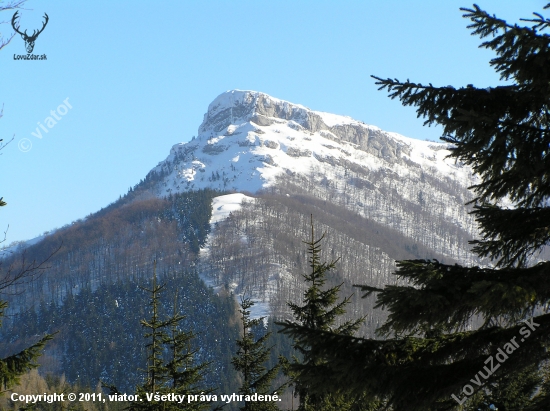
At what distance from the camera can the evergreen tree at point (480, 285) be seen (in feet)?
17.7

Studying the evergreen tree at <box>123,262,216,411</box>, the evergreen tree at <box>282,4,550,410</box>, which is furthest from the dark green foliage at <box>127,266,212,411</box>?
the evergreen tree at <box>282,4,550,410</box>

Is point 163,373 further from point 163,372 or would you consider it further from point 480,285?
point 480,285

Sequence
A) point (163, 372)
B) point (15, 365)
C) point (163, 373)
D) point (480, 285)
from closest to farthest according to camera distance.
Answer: point (480, 285) → point (15, 365) → point (163, 372) → point (163, 373)

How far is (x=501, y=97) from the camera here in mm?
5906

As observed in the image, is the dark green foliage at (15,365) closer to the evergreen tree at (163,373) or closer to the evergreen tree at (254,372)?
the evergreen tree at (163,373)

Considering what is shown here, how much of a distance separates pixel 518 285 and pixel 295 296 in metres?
197

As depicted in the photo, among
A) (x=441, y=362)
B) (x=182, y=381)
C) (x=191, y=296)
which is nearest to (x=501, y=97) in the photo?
(x=441, y=362)

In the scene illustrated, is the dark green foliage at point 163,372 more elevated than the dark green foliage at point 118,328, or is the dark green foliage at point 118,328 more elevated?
the dark green foliage at point 118,328

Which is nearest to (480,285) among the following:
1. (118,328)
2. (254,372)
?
(254,372)

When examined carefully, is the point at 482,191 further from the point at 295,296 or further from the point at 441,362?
the point at 295,296

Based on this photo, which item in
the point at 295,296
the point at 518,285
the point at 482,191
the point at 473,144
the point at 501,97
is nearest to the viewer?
the point at 518,285

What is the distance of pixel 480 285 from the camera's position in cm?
495

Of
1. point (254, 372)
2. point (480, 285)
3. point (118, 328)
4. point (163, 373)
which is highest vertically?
point (118, 328)

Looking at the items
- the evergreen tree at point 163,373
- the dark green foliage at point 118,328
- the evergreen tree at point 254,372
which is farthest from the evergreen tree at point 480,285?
the dark green foliage at point 118,328
